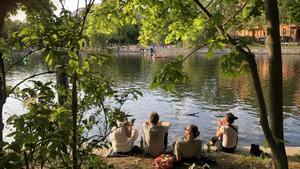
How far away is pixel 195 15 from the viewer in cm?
505

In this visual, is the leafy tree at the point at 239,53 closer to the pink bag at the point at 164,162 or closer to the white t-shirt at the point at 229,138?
the pink bag at the point at 164,162

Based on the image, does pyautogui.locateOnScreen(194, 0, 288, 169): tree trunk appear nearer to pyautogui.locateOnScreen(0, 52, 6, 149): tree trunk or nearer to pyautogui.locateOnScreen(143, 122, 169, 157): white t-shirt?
pyautogui.locateOnScreen(0, 52, 6, 149): tree trunk

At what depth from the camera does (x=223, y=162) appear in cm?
762

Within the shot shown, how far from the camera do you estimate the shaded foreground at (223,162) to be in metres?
7.28

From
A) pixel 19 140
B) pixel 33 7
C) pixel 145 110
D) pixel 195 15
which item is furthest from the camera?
pixel 145 110

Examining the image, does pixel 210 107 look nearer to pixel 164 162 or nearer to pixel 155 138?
pixel 155 138

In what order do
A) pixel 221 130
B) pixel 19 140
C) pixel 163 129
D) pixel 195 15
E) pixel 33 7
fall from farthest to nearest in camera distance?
pixel 221 130 → pixel 163 129 → pixel 195 15 → pixel 33 7 → pixel 19 140

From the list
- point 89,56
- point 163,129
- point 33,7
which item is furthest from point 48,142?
point 163,129

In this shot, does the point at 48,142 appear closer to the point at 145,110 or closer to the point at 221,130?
the point at 221,130

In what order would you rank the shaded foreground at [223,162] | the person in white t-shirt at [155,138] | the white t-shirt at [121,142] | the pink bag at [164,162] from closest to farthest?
the pink bag at [164,162]
the shaded foreground at [223,162]
the person in white t-shirt at [155,138]
the white t-shirt at [121,142]

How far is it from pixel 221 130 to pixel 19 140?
7358 millimetres

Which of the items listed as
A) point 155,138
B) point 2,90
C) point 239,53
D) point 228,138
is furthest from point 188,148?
point 2,90

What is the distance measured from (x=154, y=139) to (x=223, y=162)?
54.9 inches

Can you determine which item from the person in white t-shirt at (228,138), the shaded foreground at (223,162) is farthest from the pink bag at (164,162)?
the person in white t-shirt at (228,138)
